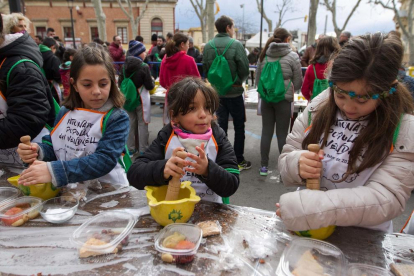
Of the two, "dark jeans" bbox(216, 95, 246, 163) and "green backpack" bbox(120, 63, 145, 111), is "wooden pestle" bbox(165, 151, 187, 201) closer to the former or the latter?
"dark jeans" bbox(216, 95, 246, 163)

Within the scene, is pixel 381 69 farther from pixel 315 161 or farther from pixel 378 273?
pixel 378 273

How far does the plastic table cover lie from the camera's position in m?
0.98

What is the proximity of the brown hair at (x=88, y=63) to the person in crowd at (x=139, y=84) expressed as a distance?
279 cm

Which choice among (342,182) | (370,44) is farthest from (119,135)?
(370,44)

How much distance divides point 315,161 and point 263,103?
3097 mm

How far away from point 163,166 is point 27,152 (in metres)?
0.75

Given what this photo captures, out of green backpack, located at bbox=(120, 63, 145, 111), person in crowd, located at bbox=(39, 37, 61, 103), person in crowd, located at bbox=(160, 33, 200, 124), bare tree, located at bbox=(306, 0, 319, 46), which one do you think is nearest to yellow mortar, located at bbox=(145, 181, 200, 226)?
person in crowd, located at bbox=(160, 33, 200, 124)

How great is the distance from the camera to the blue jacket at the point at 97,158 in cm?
144

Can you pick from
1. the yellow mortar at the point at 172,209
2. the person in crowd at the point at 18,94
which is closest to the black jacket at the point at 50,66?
the person in crowd at the point at 18,94

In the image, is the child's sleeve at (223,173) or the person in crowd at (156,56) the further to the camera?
the person in crowd at (156,56)

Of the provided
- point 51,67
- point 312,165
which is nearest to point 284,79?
point 312,165

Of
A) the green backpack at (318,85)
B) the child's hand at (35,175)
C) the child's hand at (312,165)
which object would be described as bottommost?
the child's hand at (35,175)

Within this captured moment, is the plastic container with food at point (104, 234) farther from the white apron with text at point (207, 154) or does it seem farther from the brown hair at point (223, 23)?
the brown hair at point (223, 23)

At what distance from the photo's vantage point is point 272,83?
377 centimetres
